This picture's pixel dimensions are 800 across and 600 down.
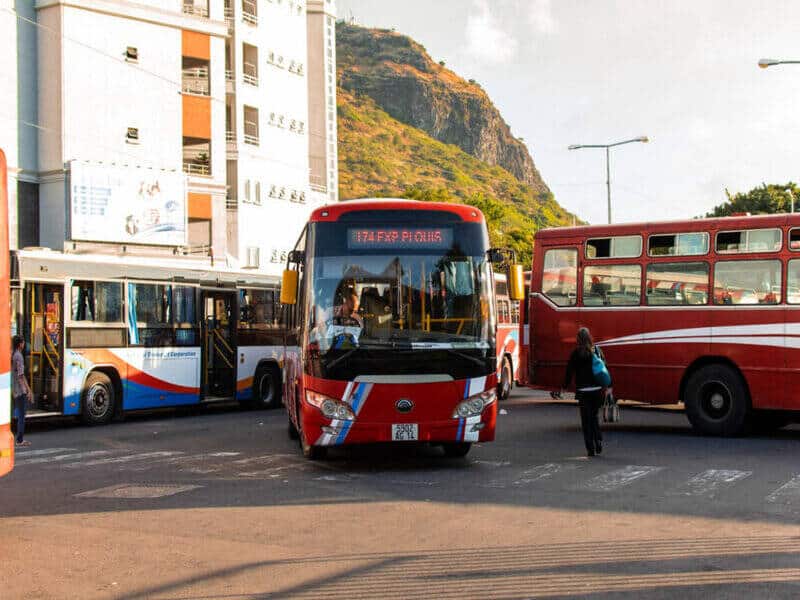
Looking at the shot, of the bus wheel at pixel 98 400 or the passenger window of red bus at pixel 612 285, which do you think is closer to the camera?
the passenger window of red bus at pixel 612 285

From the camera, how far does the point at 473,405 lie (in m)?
13.4

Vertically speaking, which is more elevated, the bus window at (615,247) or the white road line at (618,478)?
the bus window at (615,247)

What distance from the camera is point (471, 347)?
13.4 meters

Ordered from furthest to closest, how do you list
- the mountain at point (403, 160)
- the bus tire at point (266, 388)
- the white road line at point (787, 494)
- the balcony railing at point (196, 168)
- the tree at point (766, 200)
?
1. the mountain at point (403, 160)
2. the tree at point (766, 200)
3. the balcony railing at point (196, 168)
4. the bus tire at point (266, 388)
5. the white road line at point (787, 494)

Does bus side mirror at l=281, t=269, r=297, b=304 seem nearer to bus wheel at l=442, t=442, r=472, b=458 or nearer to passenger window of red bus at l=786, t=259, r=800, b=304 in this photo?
bus wheel at l=442, t=442, r=472, b=458

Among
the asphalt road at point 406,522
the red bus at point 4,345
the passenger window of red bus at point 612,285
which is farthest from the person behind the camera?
the passenger window of red bus at point 612,285

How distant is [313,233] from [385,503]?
161 inches

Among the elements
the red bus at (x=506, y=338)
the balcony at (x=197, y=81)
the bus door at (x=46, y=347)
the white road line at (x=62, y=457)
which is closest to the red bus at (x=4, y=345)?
the white road line at (x=62, y=457)

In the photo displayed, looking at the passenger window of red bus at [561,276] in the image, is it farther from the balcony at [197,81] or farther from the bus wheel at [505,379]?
the balcony at [197,81]

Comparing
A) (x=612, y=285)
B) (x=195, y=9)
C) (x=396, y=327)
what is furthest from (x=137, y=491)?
(x=195, y=9)

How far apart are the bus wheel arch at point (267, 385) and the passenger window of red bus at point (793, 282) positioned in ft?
42.9

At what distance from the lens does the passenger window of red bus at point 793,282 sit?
16.9 meters

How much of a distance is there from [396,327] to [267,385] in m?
13.6

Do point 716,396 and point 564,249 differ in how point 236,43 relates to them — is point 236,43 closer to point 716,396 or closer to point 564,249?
point 564,249
